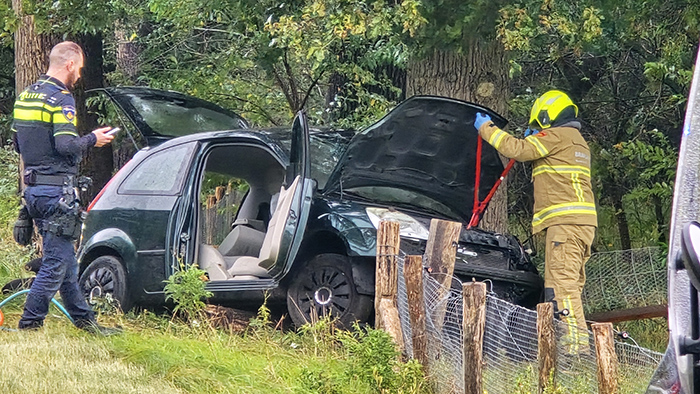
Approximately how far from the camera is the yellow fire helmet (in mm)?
7531

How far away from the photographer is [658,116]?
10.8 meters

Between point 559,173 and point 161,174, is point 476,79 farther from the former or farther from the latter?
point 161,174

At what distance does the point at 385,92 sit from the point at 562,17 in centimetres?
473

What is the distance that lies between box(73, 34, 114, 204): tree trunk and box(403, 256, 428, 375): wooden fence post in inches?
318

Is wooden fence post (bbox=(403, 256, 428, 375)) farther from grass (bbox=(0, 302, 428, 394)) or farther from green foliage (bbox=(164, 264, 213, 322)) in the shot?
green foliage (bbox=(164, 264, 213, 322))

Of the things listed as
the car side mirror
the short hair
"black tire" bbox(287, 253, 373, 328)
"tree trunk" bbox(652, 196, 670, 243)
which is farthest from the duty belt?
"tree trunk" bbox(652, 196, 670, 243)

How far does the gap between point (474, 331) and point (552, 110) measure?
9.66 feet

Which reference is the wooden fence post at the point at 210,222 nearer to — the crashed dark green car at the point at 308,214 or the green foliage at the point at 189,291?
the crashed dark green car at the point at 308,214

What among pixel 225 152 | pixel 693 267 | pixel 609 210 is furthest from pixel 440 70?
pixel 693 267

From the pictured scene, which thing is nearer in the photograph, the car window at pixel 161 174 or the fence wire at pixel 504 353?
the fence wire at pixel 504 353

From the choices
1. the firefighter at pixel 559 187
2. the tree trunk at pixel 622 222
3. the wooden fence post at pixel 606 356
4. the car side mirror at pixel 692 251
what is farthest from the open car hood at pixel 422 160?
the car side mirror at pixel 692 251

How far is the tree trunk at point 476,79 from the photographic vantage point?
877cm

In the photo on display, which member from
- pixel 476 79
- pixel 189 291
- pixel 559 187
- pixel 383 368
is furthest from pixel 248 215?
pixel 383 368

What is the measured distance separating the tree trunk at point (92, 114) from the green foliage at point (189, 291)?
6085 mm
